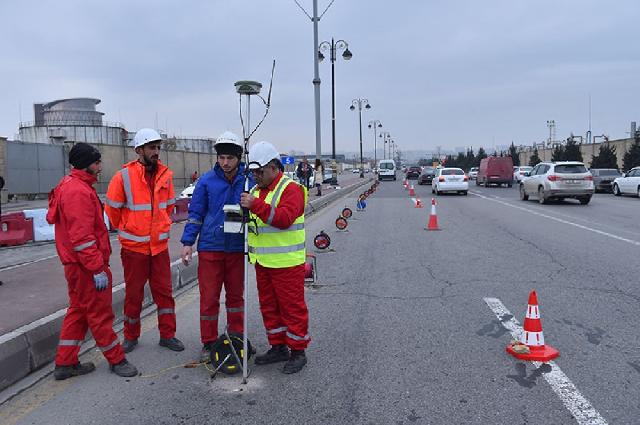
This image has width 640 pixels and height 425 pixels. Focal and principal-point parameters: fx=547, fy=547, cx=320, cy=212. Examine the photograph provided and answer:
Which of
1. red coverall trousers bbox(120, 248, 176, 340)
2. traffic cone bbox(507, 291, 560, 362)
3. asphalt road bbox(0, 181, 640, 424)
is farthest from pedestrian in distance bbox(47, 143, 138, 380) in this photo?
traffic cone bbox(507, 291, 560, 362)

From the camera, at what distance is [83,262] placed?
13.7 ft

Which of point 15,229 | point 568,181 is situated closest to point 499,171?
point 568,181

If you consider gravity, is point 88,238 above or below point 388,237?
above

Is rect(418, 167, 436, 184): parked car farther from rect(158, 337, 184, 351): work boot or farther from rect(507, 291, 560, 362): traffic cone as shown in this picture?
rect(158, 337, 184, 351): work boot

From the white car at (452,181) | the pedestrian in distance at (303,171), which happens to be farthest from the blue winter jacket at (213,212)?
the white car at (452,181)

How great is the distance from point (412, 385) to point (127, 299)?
2.68m

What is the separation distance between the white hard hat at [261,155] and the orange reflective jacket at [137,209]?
1.18 metres

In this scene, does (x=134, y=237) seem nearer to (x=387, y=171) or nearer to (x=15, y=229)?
(x=15, y=229)

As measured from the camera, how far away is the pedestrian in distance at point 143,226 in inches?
191

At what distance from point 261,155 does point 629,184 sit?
86.4 ft

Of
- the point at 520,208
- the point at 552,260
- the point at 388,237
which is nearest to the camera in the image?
the point at 552,260

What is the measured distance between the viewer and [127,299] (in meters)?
5.03

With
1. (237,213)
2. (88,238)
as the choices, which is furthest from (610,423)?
(88,238)

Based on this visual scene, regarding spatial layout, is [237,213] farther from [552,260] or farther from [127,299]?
[552,260]
